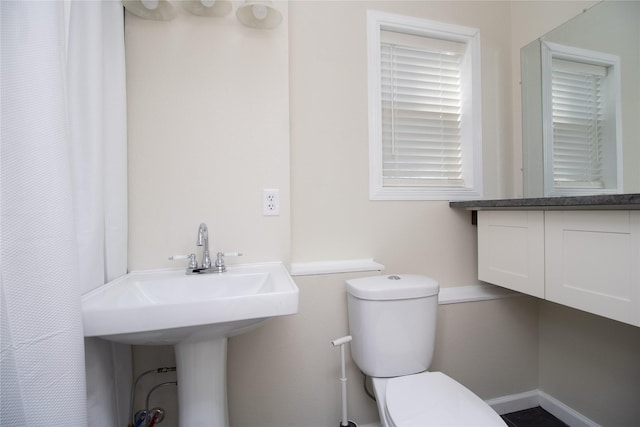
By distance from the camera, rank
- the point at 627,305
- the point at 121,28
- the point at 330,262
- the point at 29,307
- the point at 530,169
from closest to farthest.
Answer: the point at 29,307, the point at 627,305, the point at 121,28, the point at 330,262, the point at 530,169

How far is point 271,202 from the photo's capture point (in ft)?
3.91

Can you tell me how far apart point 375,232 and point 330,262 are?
29 centimetres

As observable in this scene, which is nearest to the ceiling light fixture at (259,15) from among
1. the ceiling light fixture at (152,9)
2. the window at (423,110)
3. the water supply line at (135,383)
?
the ceiling light fixture at (152,9)

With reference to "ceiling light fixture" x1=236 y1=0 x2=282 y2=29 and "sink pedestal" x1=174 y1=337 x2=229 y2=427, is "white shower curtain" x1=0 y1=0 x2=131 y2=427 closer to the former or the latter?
"sink pedestal" x1=174 y1=337 x2=229 y2=427

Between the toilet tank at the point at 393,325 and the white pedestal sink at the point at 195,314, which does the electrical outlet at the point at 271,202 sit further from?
the toilet tank at the point at 393,325

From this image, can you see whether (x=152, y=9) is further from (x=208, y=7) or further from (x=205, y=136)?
(x=205, y=136)

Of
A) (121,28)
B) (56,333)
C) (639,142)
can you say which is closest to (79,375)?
(56,333)

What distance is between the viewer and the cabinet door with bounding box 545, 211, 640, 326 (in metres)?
0.81

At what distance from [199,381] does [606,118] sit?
1941mm

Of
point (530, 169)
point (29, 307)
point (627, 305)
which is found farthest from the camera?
point (530, 169)

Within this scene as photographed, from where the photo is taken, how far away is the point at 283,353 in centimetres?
119

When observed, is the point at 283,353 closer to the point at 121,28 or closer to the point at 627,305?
the point at 627,305

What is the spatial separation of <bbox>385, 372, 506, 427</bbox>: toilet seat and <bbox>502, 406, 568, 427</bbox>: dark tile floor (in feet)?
2.62

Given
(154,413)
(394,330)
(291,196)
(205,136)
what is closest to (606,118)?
(394,330)
